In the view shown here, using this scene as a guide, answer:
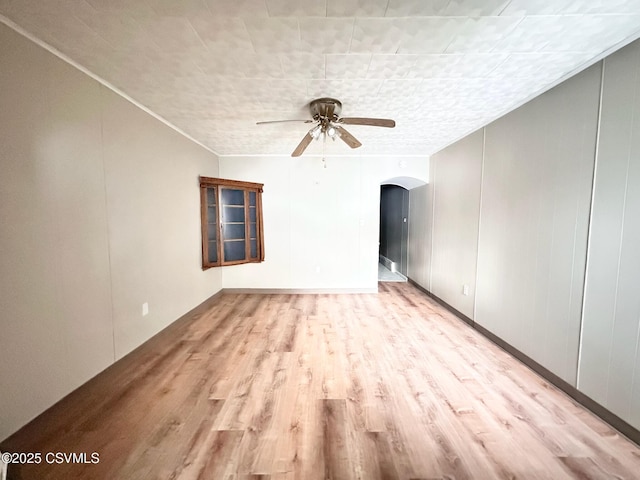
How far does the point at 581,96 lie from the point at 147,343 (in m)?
4.46

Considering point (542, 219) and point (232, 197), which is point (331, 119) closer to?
point (542, 219)

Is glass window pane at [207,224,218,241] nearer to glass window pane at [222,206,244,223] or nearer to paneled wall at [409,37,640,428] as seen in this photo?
glass window pane at [222,206,244,223]

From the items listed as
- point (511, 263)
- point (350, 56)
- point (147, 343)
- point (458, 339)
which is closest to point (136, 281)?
point (147, 343)

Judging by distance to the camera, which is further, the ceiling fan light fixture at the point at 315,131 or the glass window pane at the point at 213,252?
the glass window pane at the point at 213,252

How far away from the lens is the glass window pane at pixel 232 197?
4.05 meters

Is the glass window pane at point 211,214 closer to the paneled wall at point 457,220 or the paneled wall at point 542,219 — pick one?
the paneled wall at point 457,220

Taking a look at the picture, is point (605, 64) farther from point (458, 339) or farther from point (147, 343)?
point (147, 343)

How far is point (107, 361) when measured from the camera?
80.5 inches

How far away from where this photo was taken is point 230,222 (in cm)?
411

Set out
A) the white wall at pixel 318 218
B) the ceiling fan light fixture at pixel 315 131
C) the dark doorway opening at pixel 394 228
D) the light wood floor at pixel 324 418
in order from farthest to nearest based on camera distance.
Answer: the dark doorway opening at pixel 394 228, the white wall at pixel 318 218, the ceiling fan light fixture at pixel 315 131, the light wood floor at pixel 324 418

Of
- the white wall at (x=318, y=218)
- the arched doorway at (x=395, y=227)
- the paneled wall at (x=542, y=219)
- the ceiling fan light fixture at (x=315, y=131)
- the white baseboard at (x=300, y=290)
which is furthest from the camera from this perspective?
the arched doorway at (x=395, y=227)

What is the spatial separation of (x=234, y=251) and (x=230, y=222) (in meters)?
0.51

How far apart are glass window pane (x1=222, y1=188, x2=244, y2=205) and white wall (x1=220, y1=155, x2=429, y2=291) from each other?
39 cm

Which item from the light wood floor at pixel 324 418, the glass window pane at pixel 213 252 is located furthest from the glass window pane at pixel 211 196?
the light wood floor at pixel 324 418
